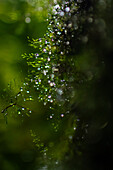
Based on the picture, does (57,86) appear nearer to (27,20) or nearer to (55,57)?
(55,57)

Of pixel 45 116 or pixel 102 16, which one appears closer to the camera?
pixel 102 16

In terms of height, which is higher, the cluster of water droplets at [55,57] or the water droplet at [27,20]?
the water droplet at [27,20]

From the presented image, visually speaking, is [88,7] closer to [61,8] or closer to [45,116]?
[61,8]

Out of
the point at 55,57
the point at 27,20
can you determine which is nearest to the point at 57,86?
the point at 55,57

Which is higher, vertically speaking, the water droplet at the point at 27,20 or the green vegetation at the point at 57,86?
the water droplet at the point at 27,20

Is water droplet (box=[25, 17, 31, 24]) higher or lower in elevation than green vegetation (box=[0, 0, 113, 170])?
higher

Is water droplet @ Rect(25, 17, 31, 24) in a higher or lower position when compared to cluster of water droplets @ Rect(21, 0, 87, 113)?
higher

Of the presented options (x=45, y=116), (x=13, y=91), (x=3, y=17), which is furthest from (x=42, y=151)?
(x=3, y=17)

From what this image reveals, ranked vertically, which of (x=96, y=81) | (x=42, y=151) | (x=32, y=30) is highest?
(x=32, y=30)
